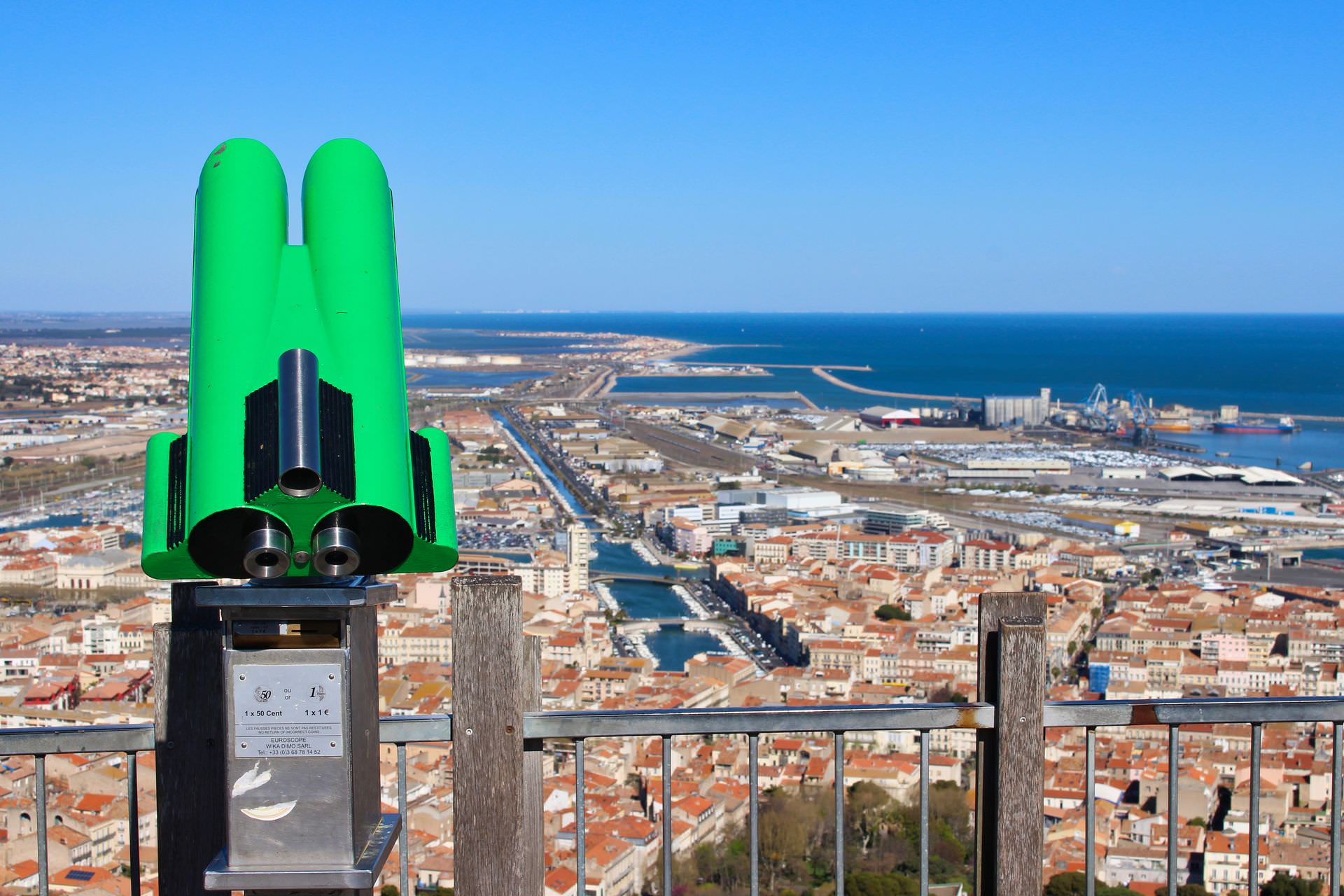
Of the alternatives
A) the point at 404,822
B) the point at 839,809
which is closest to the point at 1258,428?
the point at 839,809

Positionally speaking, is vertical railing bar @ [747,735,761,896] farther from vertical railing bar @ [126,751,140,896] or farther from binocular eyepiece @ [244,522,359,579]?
vertical railing bar @ [126,751,140,896]

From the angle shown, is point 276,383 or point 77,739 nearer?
point 276,383

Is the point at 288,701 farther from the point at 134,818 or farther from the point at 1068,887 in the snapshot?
the point at 1068,887

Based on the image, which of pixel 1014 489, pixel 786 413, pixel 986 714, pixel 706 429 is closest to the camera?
pixel 986 714

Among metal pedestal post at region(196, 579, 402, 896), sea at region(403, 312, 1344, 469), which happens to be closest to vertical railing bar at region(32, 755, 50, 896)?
metal pedestal post at region(196, 579, 402, 896)

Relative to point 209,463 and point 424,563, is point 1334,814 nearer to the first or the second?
point 424,563

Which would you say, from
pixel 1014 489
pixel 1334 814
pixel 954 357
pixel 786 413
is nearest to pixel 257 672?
pixel 1334 814

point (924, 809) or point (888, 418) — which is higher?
point (924, 809)

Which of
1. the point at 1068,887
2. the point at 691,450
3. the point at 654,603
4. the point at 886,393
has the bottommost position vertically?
the point at 654,603
